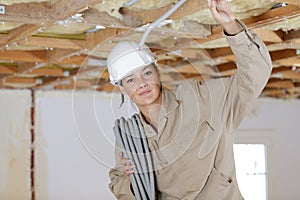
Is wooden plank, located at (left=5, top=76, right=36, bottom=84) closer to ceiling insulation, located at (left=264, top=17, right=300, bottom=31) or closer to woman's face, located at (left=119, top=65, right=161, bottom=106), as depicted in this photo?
ceiling insulation, located at (left=264, top=17, right=300, bottom=31)

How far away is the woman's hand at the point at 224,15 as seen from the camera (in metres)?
1.56

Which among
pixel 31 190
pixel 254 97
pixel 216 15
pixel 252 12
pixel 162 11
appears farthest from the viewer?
pixel 31 190

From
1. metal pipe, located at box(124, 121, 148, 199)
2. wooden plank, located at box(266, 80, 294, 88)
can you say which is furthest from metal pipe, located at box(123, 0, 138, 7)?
wooden plank, located at box(266, 80, 294, 88)

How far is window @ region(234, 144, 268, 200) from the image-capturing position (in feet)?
21.7

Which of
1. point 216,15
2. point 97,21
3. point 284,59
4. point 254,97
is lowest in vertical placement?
point 254,97

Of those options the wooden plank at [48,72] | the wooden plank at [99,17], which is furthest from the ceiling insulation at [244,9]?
the wooden plank at [48,72]

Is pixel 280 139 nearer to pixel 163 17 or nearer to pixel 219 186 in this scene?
pixel 219 186

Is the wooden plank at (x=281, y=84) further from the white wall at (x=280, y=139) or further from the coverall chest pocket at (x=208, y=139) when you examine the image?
the coverall chest pocket at (x=208, y=139)

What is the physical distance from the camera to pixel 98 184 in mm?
5863

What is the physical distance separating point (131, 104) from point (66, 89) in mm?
3951

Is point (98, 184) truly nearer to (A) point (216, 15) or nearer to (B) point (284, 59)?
(B) point (284, 59)

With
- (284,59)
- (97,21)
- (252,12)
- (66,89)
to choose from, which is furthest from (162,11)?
(66,89)

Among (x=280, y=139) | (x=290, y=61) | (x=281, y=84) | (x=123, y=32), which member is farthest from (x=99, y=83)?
(x=280, y=139)

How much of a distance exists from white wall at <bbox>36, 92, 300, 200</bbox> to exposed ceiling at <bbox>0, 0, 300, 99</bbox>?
52 centimetres
